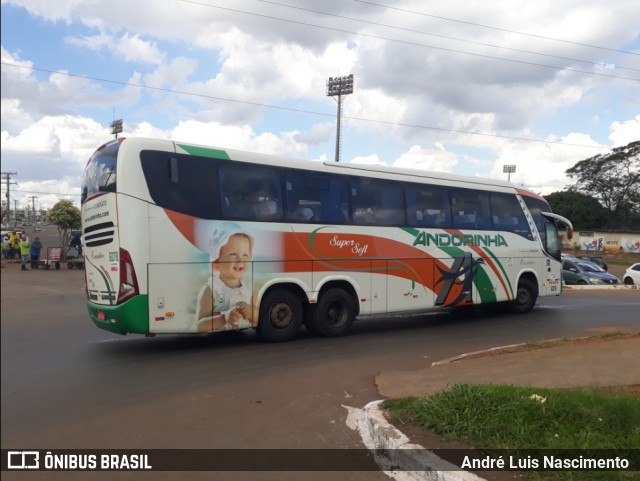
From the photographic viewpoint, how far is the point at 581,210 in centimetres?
7069

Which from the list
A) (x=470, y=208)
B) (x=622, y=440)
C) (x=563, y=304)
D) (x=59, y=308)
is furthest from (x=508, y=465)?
(x=563, y=304)

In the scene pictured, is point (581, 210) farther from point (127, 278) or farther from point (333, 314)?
point (127, 278)

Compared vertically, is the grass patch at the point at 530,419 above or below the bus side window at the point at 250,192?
below

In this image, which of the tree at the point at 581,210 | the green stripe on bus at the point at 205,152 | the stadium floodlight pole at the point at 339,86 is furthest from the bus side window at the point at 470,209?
the tree at the point at 581,210

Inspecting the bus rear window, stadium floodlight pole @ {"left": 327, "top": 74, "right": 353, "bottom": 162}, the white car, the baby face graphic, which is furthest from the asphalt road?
stadium floodlight pole @ {"left": 327, "top": 74, "right": 353, "bottom": 162}

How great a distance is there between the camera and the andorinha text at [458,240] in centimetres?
1171

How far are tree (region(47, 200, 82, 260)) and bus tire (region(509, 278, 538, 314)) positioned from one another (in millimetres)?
24327

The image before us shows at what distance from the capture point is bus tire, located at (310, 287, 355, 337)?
10.1 metres

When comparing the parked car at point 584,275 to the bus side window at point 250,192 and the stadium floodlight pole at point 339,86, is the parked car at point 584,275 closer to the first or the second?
the bus side window at point 250,192

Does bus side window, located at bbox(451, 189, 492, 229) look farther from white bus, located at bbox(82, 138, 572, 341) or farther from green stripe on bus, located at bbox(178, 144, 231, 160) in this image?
green stripe on bus, located at bbox(178, 144, 231, 160)

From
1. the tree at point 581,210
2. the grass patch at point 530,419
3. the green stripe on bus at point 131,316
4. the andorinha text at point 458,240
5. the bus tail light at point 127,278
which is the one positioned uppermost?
the tree at point 581,210

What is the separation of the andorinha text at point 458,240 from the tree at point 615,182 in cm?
7044

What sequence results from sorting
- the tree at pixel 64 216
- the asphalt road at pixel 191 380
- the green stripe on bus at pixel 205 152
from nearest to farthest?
the asphalt road at pixel 191 380 → the green stripe on bus at pixel 205 152 → the tree at pixel 64 216

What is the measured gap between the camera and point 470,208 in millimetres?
12742
